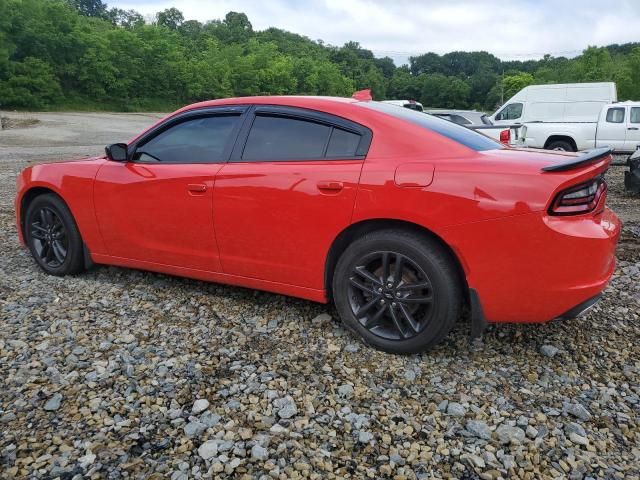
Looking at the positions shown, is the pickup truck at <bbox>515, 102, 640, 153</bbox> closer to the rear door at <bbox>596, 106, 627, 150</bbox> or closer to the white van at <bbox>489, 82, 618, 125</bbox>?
the rear door at <bbox>596, 106, 627, 150</bbox>

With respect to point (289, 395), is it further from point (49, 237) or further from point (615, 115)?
point (615, 115)

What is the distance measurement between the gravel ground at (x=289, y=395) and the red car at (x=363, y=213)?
29 cm

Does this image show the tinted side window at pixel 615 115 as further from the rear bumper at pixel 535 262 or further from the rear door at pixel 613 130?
the rear bumper at pixel 535 262

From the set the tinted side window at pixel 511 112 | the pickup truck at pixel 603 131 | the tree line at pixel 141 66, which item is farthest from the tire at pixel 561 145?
the tree line at pixel 141 66

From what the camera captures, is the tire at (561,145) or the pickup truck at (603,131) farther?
the tire at (561,145)

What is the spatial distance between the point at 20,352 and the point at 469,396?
2.56 meters

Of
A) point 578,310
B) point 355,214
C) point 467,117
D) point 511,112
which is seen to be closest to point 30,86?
point 511,112

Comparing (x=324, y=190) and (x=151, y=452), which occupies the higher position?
(x=324, y=190)

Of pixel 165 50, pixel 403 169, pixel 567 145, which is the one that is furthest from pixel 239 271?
pixel 165 50

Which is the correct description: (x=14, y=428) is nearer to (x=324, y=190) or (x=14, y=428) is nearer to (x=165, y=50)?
(x=324, y=190)

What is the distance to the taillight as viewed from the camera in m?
2.60

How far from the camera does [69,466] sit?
2141mm

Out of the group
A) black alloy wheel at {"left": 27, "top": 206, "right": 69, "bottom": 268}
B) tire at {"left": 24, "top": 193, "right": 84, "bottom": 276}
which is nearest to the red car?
tire at {"left": 24, "top": 193, "right": 84, "bottom": 276}

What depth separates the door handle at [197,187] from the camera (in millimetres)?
3502
